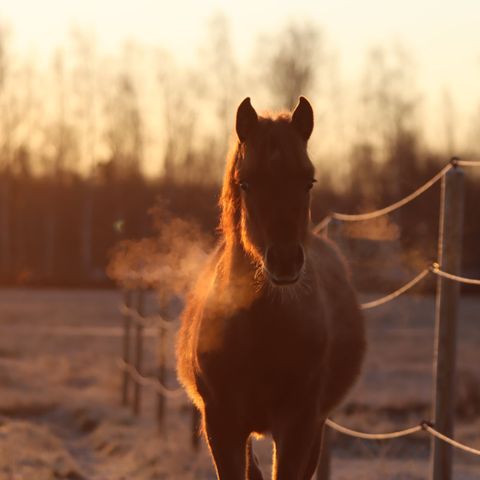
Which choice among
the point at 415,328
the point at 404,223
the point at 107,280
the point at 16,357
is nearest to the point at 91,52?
the point at 107,280

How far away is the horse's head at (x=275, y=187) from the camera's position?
12.8 ft

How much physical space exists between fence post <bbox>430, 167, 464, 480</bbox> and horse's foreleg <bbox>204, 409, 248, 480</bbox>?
127cm

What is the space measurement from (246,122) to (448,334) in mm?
1699

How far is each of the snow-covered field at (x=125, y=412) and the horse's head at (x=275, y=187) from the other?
3.92 meters

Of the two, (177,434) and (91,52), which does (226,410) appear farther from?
(91,52)

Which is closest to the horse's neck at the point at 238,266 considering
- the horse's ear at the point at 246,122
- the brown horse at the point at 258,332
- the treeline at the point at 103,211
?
the brown horse at the point at 258,332

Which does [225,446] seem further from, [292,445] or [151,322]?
A: [151,322]

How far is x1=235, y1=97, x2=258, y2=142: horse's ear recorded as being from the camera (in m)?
4.32

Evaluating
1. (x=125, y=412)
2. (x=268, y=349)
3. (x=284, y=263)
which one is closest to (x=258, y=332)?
(x=268, y=349)

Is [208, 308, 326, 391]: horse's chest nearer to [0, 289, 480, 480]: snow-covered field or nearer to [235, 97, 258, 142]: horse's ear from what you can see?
[235, 97, 258, 142]: horse's ear

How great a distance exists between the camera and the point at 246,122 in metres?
4.34

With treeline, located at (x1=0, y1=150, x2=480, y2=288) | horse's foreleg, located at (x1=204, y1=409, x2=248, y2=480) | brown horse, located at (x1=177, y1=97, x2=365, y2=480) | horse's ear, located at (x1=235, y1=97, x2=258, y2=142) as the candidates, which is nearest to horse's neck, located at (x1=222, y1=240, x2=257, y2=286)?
brown horse, located at (x1=177, y1=97, x2=365, y2=480)

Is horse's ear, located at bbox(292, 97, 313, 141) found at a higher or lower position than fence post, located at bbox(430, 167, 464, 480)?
higher

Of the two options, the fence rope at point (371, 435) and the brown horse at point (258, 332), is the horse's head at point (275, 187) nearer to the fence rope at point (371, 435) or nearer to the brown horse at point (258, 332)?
the brown horse at point (258, 332)
